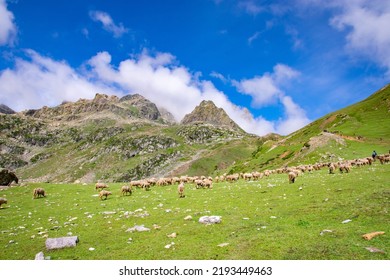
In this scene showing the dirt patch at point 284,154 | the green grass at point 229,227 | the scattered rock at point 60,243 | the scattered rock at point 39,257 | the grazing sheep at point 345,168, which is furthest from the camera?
the dirt patch at point 284,154

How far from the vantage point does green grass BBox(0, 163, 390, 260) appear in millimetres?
13039

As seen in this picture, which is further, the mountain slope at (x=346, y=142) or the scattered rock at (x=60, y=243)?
the mountain slope at (x=346, y=142)

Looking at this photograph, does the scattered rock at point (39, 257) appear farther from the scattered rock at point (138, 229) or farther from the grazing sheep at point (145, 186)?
the grazing sheep at point (145, 186)

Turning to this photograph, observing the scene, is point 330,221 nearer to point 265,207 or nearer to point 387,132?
point 265,207

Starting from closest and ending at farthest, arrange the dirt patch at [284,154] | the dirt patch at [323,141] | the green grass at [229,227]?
the green grass at [229,227]
the dirt patch at [323,141]
the dirt patch at [284,154]

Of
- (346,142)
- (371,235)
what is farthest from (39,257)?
(346,142)

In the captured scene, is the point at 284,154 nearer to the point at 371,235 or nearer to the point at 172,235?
the point at 371,235

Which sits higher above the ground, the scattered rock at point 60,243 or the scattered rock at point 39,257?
the scattered rock at point 60,243

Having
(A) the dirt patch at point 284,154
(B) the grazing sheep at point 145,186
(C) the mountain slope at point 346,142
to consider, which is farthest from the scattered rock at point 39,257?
(A) the dirt patch at point 284,154

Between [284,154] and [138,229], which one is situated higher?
[284,154]

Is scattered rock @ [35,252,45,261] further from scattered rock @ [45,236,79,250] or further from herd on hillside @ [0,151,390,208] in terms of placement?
herd on hillside @ [0,151,390,208]

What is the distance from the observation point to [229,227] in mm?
16797

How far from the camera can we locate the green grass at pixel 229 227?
13039 mm

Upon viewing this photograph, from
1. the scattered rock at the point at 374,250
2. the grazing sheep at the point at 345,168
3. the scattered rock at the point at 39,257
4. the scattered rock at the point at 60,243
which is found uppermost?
the grazing sheep at the point at 345,168
